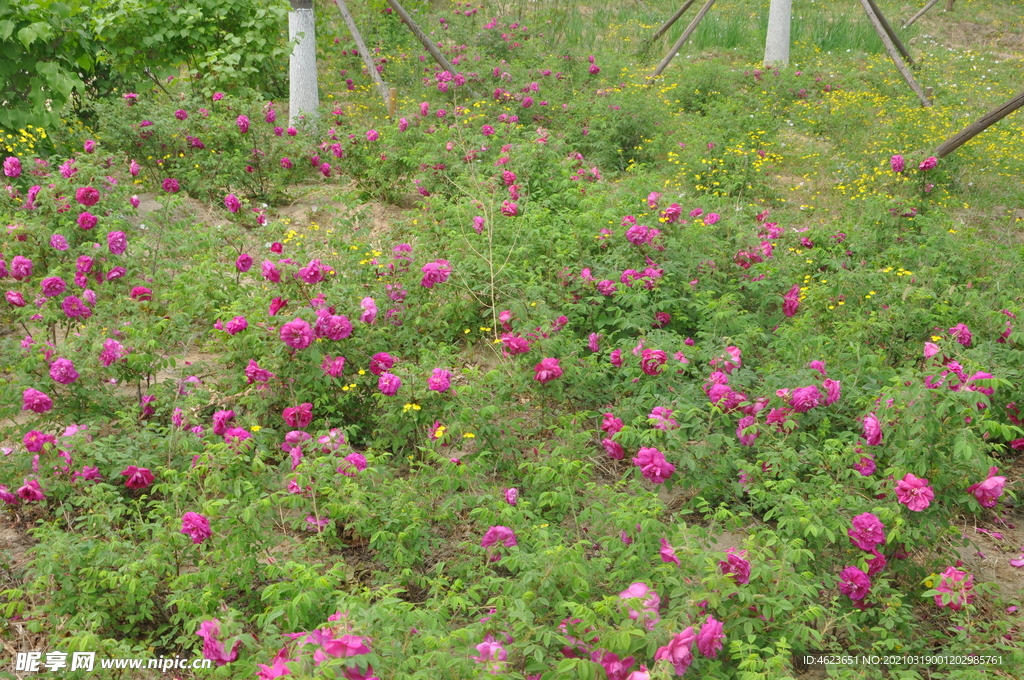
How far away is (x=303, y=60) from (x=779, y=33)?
639 centimetres

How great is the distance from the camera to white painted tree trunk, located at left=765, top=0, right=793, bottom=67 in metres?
10.4

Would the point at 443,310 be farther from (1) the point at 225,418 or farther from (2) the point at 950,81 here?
(2) the point at 950,81

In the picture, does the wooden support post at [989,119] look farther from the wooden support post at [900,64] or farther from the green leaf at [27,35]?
the green leaf at [27,35]

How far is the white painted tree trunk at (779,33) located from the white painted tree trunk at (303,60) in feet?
19.8

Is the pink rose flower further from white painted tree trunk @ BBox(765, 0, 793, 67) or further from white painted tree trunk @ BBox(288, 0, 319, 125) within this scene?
white painted tree trunk @ BBox(765, 0, 793, 67)

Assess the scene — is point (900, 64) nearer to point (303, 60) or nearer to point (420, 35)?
point (420, 35)

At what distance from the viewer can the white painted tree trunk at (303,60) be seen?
716 cm

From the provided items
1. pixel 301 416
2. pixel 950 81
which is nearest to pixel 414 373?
pixel 301 416

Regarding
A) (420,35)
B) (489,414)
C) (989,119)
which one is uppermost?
(420,35)

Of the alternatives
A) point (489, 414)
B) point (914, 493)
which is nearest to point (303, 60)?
point (489, 414)

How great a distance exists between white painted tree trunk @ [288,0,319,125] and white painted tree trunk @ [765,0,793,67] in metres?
6.04

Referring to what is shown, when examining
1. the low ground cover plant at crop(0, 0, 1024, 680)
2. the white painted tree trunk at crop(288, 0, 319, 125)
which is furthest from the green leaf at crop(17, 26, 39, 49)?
the white painted tree trunk at crop(288, 0, 319, 125)

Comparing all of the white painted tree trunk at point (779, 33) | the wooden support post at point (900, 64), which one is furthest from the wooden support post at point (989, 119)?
the white painted tree trunk at point (779, 33)

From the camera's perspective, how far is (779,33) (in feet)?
34.2
